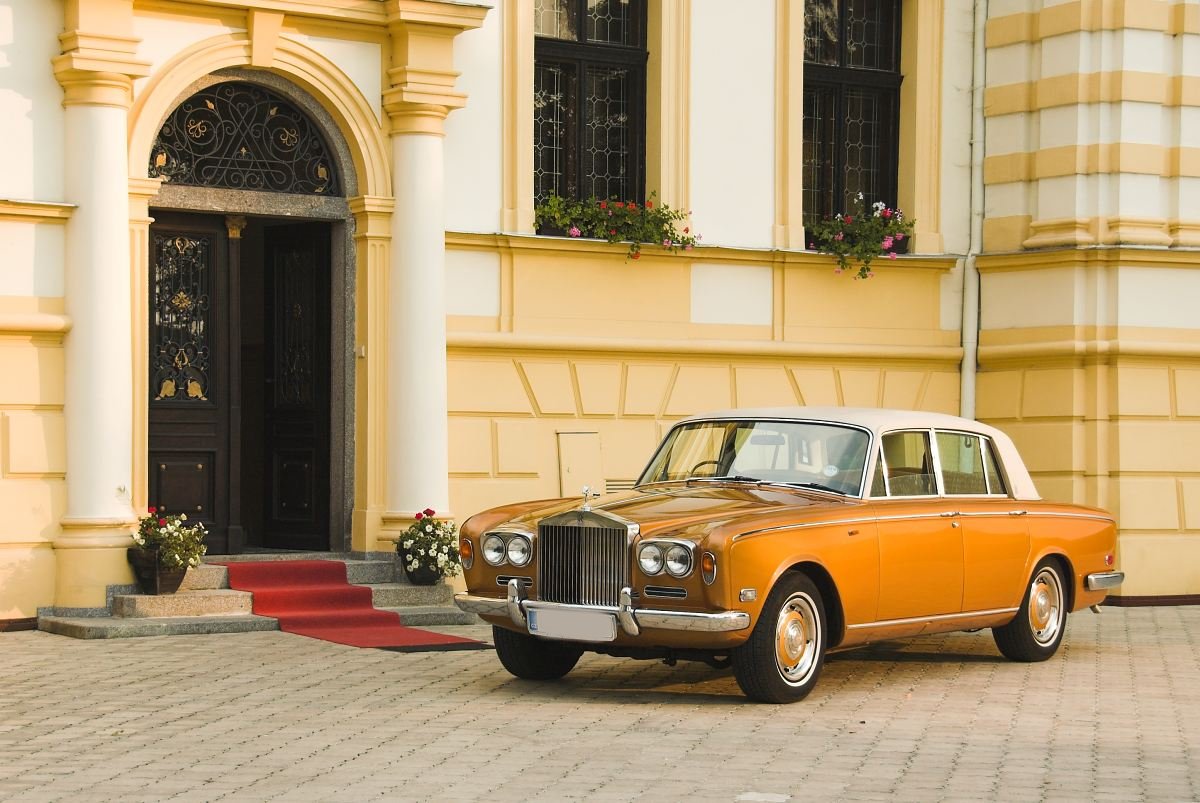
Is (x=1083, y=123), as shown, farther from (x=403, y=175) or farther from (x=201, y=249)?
→ (x=201, y=249)

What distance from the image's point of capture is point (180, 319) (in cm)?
1434

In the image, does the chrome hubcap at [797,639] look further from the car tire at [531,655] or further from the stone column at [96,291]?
the stone column at [96,291]

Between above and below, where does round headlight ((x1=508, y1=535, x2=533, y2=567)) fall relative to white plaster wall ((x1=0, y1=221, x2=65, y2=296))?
below

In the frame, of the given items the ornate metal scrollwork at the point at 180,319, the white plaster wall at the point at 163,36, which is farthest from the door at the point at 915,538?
the white plaster wall at the point at 163,36

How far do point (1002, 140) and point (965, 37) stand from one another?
112cm

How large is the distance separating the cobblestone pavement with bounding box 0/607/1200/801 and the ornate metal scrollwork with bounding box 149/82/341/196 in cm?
387

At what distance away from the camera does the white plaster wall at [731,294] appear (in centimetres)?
1622

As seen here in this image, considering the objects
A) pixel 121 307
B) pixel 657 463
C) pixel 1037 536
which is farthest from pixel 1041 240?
pixel 121 307

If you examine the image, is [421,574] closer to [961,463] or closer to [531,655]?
[531,655]

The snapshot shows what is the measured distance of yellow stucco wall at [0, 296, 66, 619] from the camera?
42.6 ft

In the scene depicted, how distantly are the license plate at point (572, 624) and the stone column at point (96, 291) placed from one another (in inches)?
181

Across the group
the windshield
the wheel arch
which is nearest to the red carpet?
the windshield

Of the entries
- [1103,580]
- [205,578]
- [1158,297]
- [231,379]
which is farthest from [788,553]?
[1158,297]

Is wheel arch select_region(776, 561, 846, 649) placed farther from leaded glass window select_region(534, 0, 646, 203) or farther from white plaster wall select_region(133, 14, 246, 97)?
white plaster wall select_region(133, 14, 246, 97)
